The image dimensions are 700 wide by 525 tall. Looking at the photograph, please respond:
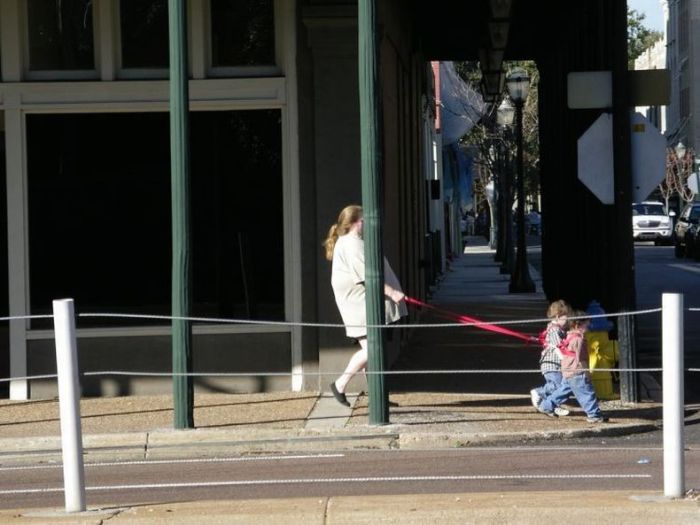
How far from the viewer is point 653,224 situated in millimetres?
61500

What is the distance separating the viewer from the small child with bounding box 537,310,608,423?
1184cm

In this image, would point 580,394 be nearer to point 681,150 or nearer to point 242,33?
point 242,33

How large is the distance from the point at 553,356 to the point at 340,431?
80.9 inches

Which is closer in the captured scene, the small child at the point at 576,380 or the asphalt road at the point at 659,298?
the small child at the point at 576,380

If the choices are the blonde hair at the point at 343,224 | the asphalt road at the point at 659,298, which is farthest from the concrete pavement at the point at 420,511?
the asphalt road at the point at 659,298

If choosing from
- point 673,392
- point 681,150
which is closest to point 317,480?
point 673,392

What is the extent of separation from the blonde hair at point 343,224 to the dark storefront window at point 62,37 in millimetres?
3243

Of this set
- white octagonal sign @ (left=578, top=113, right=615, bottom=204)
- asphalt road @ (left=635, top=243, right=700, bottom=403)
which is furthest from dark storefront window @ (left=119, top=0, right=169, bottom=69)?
asphalt road @ (left=635, top=243, right=700, bottom=403)

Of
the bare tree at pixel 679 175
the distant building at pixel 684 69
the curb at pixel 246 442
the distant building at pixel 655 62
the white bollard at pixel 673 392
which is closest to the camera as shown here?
the white bollard at pixel 673 392

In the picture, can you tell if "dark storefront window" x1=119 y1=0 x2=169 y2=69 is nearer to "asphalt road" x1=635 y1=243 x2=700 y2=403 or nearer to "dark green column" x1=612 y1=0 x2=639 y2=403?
"dark green column" x1=612 y1=0 x2=639 y2=403

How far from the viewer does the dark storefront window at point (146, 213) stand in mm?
14078

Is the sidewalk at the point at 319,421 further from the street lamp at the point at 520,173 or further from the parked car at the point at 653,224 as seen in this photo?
the parked car at the point at 653,224

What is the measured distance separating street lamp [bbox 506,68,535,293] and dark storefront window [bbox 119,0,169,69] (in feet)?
48.8

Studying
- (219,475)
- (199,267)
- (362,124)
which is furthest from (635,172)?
(219,475)
